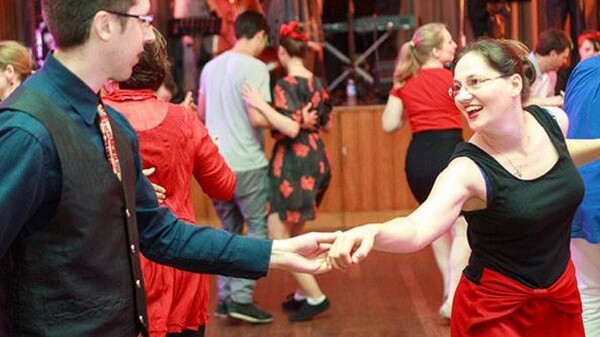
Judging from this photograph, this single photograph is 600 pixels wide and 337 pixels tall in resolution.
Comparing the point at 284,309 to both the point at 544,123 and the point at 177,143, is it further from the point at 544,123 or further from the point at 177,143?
the point at 544,123

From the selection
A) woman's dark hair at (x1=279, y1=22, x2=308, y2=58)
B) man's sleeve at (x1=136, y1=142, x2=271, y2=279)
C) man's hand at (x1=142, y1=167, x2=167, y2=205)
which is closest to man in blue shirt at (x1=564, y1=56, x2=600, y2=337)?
man's hand at (x1=142, y1=167, x2=167, y2=205)

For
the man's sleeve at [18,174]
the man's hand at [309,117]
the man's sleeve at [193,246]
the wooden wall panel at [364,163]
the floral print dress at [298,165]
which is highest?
the man's sleeve at [18,174]

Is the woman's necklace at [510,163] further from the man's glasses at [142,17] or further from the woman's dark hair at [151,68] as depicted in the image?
the man's glasses at [142,17]

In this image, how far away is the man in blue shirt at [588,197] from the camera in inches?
158

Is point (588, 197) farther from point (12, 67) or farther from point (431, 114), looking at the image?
point (12, 67)

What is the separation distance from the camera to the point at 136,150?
2.45 meters

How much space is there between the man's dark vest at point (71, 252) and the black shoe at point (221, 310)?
3.84 m

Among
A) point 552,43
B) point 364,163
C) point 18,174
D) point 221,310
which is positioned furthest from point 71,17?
point 364,163

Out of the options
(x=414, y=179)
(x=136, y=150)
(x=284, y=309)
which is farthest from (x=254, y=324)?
(x=136, y=150)

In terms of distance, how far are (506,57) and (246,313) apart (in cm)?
311

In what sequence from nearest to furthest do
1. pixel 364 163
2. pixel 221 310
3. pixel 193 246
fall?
1. pixel 193 246
2. pixel 221 310
3. pixel 364 163

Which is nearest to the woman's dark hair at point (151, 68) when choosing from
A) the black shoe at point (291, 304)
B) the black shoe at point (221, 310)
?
the black shoe at point (221, 310)

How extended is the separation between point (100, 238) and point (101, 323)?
164 millimetres

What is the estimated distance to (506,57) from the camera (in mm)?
3182
